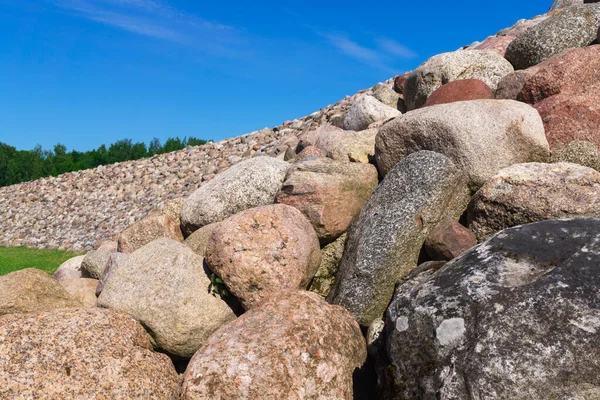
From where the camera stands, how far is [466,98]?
32.4 feet

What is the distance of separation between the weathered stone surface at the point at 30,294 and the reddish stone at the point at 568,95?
7614mm

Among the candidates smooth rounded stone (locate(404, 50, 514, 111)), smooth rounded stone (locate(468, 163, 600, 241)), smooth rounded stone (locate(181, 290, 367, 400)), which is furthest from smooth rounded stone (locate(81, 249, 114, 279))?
smooth rounded stone (locate(404, 50, 514, 111))

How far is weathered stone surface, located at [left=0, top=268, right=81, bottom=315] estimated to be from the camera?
7254mm

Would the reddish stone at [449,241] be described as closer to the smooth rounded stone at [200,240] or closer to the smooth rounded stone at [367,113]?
the smooth rounded stone at [200,240]

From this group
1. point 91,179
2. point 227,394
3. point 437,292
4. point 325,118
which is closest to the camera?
point 437,292

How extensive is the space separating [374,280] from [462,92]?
4622mm

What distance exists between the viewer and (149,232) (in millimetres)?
10523

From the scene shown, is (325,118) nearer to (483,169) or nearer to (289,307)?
(483,169)

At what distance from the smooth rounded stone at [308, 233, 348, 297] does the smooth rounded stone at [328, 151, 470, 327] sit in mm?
586

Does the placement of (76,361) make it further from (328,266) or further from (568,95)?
(568,95)

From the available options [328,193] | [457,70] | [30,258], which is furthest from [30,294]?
[30,258]

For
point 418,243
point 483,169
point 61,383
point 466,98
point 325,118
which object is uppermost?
point 325,118

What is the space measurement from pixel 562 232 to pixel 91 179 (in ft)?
95.3

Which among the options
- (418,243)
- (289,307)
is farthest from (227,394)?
(418,243)
